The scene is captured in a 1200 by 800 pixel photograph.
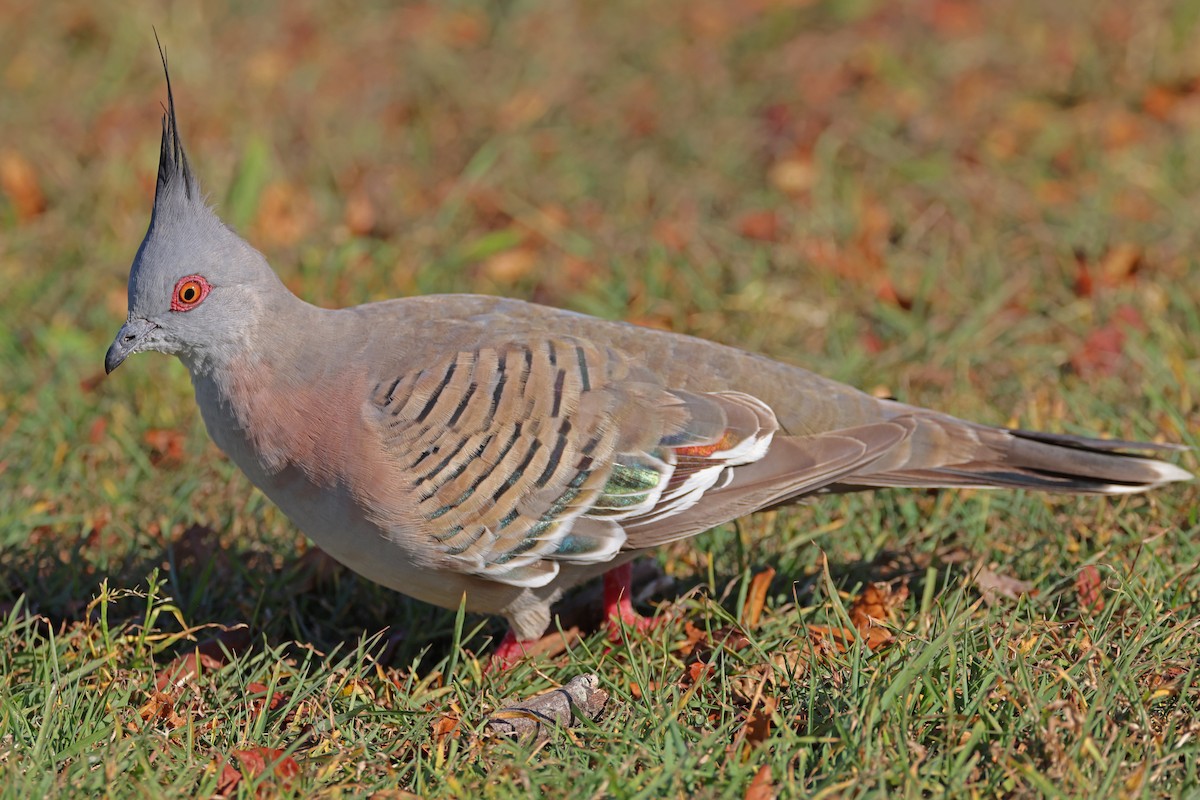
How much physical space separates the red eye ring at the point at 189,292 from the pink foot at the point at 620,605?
4.99ft

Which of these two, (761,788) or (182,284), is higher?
(182,284)

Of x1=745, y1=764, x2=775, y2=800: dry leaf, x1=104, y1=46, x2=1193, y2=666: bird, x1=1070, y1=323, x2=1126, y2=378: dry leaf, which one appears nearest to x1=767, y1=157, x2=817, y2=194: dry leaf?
x1=1070, y1=323, x2=1126, y2=378: dry leaf

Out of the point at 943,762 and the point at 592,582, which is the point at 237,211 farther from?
the point at 943,762

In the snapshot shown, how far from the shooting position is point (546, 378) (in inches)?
159

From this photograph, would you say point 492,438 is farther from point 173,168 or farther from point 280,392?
point 173,168

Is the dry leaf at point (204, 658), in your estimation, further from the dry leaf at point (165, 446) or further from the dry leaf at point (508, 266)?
the dry leaf at point (508, 266)

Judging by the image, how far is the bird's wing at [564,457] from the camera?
3926 millimetres

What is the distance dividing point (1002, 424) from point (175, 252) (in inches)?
123

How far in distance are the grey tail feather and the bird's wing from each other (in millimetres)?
203

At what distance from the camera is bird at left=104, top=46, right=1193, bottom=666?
3.93 meters

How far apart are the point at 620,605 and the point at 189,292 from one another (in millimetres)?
1665

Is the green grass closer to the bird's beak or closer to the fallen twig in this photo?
the fallen twig

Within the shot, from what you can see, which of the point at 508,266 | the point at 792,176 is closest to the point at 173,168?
the point at 508,266

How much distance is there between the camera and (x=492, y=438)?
396 cm
